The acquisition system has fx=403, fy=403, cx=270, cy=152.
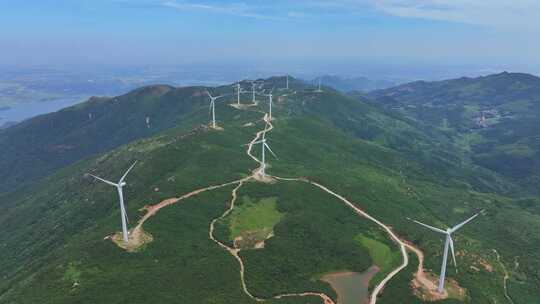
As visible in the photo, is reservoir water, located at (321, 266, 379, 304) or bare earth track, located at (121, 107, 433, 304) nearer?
reservoir water, located at (321, 266, 379, 304)

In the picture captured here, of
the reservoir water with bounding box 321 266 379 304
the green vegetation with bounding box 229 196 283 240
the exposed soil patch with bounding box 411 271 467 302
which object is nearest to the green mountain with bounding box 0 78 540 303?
the green vegetation with bounding box 229 196 283 240

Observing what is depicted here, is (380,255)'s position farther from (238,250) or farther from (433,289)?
(238,250)

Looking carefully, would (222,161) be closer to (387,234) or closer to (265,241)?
(265,241)

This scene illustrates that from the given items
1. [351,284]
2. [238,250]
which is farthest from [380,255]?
[238,250]

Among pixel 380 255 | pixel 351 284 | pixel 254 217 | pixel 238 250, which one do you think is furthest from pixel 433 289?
pixel 254 217

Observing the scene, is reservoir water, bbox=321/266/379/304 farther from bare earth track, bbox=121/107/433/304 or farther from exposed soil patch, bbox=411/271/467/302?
exposed soil patch, bbox=411/271/467/302

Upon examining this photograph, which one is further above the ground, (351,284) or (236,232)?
(236,232)

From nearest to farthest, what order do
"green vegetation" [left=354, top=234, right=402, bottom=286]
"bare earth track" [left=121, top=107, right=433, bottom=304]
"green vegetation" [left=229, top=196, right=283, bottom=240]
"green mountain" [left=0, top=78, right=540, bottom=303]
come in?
1. "green mountain" [left=0, top=78, right=540, bottom=303]
2. "bare earth track" [left=121, top=107, right=433, bottom=304]
3. "green vegetation" [left=354, top=234, right=402, bottom=286]
4. "green vegetation" [left=229, top=196, right=283, bottom=240]

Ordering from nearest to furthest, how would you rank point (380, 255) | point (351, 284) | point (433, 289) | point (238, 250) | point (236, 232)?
point (433, 289) < point (351, 284) < point (238, 250) < point (380, 255) < point (236, 232)

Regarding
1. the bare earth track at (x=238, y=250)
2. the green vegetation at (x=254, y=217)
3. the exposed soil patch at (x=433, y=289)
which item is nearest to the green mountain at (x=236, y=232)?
the green vegetation at (x=254, y=217)

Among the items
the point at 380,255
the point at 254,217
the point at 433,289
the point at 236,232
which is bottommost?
the point at 433,289

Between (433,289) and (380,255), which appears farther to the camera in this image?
(380,255)

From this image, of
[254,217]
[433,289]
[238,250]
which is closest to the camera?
[433,289]
